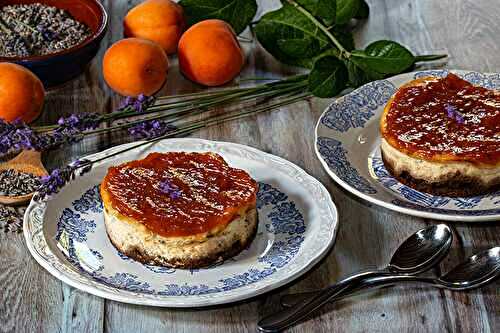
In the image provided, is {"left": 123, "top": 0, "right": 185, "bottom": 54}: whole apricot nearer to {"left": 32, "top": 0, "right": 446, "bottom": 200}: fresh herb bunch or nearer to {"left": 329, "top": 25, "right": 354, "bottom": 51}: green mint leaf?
{"left": 32, "top": 0, "right": 446, "bottom": 200}: fresh herb bunch

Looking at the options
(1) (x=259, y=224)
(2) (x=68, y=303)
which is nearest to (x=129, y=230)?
(2) (x=68, y=303)

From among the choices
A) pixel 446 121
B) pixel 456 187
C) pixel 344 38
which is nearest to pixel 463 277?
pixel 456 187

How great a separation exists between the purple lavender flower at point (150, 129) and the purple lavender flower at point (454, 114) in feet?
2.45

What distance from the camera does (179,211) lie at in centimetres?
189

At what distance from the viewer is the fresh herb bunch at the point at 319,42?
2.60m

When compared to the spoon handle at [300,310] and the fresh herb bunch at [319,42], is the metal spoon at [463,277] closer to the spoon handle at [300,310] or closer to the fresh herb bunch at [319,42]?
the spoon handle at [300,310]

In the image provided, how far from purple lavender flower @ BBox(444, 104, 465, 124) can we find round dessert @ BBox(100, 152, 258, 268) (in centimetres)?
58

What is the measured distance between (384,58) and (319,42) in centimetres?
23

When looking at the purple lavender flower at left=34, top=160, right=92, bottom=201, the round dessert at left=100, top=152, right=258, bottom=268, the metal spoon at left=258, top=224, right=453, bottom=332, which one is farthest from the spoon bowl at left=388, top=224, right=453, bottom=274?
the purple lavender flower at left=34, top=160, right=92, bottom=201

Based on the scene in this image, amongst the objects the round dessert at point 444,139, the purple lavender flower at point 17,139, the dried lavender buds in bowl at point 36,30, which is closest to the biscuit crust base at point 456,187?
the round dessert at point 444,139

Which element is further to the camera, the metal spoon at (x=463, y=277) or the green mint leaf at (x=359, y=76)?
the green mint leaf at (x=359, y=76)

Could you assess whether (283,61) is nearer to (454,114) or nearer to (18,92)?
(454,114)

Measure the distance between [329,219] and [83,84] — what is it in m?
1.10

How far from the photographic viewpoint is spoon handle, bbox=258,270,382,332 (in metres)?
1.75
